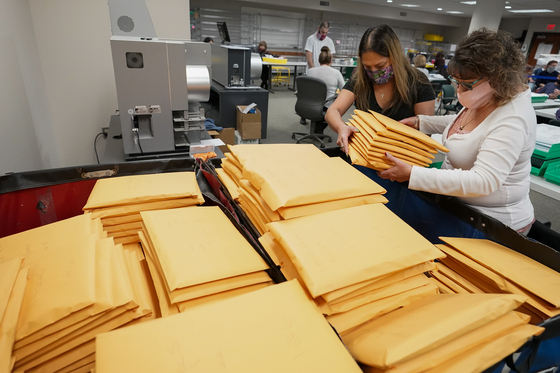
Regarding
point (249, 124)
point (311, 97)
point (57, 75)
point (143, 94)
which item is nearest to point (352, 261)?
point (143, 94)

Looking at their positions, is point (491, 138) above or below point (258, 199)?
above

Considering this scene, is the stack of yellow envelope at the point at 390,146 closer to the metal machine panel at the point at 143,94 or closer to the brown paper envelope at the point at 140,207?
the brown paper envelope at the point at 140,207

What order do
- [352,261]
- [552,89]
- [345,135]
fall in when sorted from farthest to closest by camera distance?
[552,89] < [345,135] < [352,261]

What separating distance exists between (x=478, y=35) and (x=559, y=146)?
3.51m

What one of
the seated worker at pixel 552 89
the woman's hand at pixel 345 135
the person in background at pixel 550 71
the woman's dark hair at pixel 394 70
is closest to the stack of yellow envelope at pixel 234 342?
the woman's hand at pixel 345 135

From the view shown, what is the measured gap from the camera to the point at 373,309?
711 mm

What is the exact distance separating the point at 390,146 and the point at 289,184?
1.59ft

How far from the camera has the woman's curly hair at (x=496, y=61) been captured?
1.01 meters

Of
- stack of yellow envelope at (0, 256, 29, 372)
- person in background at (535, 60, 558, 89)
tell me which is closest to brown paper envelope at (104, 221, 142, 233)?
stack of yellow envelope at (0, 256, 29, 372)

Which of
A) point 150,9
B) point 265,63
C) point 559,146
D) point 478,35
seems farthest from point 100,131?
point 265,63

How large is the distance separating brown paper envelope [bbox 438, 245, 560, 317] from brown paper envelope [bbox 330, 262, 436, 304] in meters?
0.19

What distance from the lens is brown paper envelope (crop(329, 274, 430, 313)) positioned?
0.68m

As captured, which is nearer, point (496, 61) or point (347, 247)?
point (347, 247)

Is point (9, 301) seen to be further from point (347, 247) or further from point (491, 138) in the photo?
point (491, 138)
